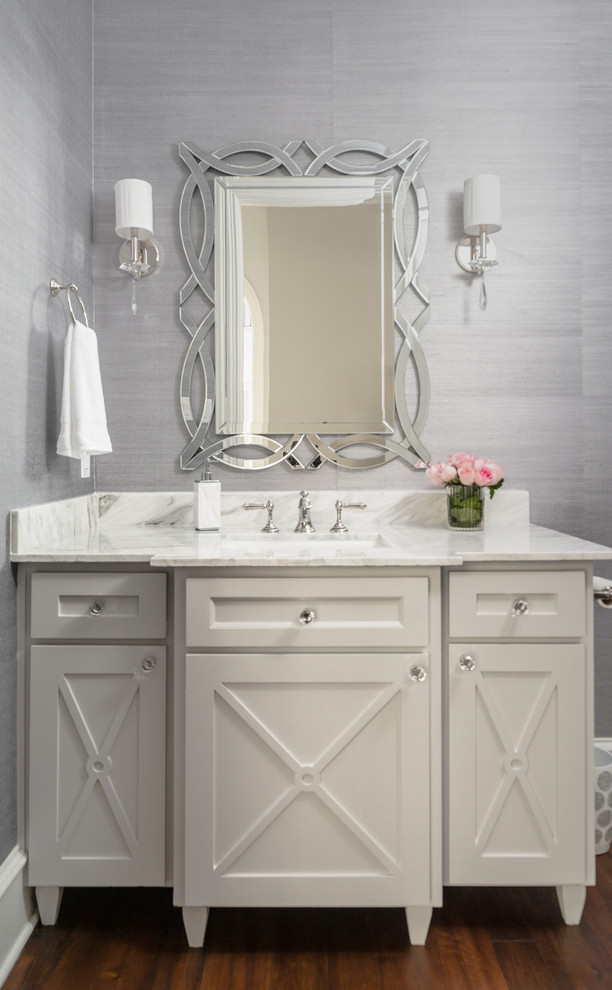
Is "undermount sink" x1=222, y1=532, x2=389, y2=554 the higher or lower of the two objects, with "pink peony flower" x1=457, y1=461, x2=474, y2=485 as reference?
lower

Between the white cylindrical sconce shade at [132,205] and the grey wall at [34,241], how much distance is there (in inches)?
4.7

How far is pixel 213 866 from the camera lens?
1436mm

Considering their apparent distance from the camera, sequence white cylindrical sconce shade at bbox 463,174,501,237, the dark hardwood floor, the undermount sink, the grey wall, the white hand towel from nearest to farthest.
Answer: the dark hardwood floor
the grey wall
the white hand towel
the undermount sink
white cylindrical sconce shade at bbox 463,174,501,237

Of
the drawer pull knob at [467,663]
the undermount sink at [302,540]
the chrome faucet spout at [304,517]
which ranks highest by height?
the chrome faucet spout at [304,517]

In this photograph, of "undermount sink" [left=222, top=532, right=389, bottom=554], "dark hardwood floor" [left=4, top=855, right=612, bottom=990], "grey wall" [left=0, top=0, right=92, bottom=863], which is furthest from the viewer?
"undermount sink" [left=222, top=532, right=389, bottom=554]

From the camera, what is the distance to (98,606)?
1526 millimetres

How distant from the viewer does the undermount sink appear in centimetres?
180

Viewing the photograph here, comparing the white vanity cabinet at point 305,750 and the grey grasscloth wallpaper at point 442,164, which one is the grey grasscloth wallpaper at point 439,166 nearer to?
the grey grasscloth wallpaper at point 442,164

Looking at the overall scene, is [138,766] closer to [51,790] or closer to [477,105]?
[51,790]

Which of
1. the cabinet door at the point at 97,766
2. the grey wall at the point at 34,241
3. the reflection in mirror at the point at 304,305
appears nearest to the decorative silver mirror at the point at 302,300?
the reflection in mirror at the point at 304,305

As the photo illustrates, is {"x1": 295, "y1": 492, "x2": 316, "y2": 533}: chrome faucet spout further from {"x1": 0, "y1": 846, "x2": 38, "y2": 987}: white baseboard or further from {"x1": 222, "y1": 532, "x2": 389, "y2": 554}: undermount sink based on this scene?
{"x1": 0, "y1": 846, "x2": 38, "y2": 987}: white baseboard

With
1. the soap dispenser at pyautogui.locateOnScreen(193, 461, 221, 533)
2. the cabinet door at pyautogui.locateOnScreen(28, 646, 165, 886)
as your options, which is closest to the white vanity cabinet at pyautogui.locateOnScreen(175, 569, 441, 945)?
the cabinet door at pyautogui.locateOnScreen(28, 646, 165, 886)

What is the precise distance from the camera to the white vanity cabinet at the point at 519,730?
1464mm

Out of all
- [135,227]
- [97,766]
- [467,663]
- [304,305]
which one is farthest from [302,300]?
[97,766]
